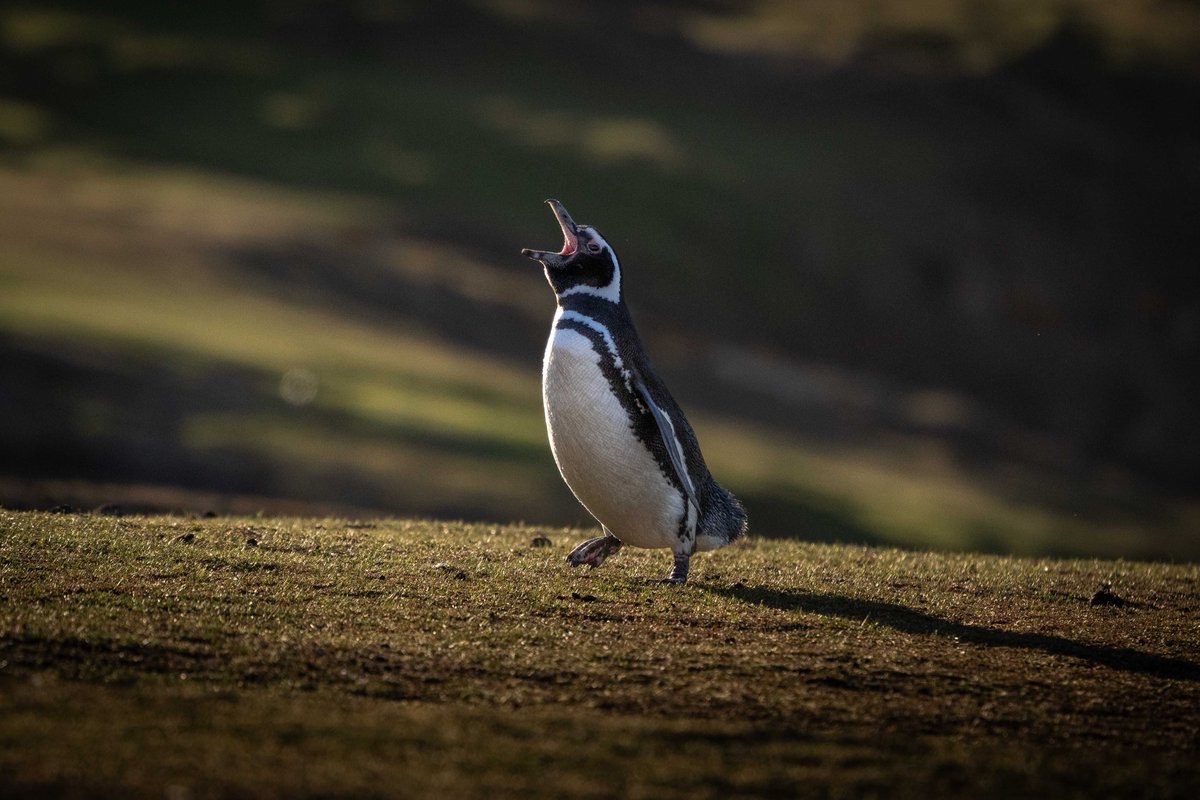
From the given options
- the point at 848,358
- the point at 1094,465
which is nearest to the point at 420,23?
the point at 848,358

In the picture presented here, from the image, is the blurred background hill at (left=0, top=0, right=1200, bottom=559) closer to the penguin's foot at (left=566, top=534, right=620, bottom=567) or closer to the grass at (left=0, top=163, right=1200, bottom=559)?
the grass at (left=0, top=163, right=1200, bottom=559)

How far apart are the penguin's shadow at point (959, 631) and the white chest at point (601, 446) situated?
0.83m

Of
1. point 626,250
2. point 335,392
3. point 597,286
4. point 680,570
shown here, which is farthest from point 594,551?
point 626,250

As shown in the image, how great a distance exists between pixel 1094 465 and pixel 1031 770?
205 ft

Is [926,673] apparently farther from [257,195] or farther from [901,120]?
[901,120]

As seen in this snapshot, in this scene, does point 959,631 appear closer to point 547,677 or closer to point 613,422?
point 613,422

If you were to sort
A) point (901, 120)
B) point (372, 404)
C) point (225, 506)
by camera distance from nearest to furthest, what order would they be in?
1. point (225, 506)
2. point (372, 404)
3. point (901, 120)

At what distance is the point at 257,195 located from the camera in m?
68.8

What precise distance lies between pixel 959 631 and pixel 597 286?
163 inches

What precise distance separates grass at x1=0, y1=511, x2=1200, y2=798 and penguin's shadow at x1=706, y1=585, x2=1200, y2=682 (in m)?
0.04

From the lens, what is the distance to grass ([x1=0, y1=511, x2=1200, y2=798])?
666 cm

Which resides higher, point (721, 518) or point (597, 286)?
point (597, 286)

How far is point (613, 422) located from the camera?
1123 cm

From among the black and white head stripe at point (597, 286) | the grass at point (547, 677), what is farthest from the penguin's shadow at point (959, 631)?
the black and white head stripe at point (597, 286)
